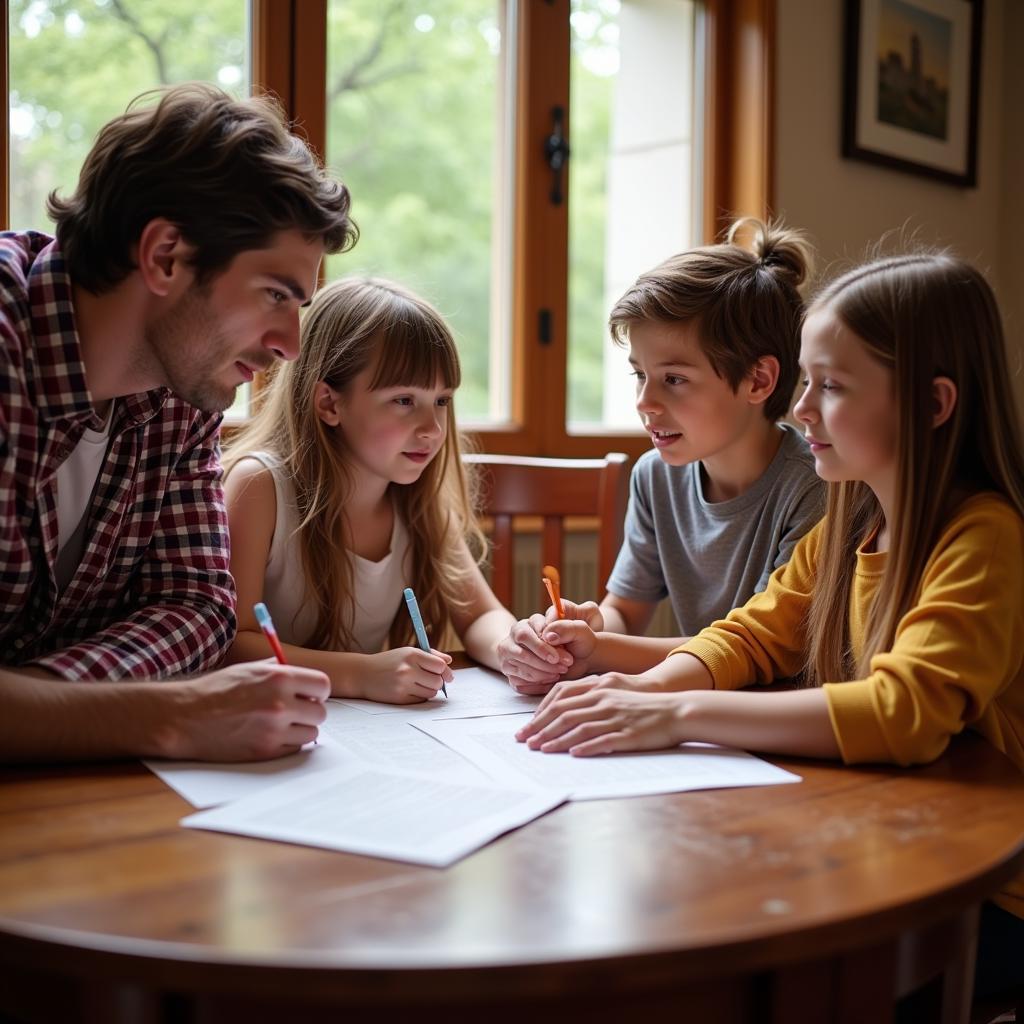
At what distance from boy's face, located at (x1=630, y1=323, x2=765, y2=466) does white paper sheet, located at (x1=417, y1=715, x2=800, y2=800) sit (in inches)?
27.4

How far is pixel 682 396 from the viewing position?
1.67m

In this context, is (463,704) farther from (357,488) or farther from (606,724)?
(357,488)

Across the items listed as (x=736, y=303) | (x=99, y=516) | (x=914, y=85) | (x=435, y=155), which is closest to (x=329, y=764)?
(x=99, y=516)

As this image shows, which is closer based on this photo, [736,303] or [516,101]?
[736,303]

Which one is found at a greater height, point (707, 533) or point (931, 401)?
point (931, 401)

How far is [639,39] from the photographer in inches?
127

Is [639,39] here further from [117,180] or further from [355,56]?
[117,180]

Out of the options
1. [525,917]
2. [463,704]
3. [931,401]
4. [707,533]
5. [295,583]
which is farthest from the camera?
[707,533]

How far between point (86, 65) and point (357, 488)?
122 centimetres

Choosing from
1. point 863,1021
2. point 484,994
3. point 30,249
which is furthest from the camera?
point 30,249

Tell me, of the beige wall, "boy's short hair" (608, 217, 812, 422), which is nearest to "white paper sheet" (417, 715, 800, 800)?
"boy's short hair" (608, 217, 812, 422)

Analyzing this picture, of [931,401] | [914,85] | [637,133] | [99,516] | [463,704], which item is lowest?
[463,704]

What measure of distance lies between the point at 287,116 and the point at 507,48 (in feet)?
2.37

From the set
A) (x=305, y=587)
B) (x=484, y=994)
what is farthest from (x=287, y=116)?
(x=484, y=994)
